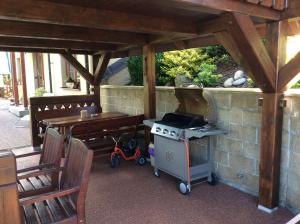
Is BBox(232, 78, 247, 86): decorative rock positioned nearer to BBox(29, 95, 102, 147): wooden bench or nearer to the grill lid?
the grill lid

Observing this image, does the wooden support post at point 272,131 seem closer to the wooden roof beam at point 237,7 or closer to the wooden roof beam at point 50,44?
the wooden roof beam at point 237,7

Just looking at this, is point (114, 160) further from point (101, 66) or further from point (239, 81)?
point (239, 81)

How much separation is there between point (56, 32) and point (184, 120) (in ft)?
6.88

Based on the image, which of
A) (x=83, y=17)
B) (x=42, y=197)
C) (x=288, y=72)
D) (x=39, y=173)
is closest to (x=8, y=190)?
(x=42, y=197)

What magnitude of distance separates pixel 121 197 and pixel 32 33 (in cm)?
242

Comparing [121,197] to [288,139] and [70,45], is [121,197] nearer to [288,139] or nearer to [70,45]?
[288,139]

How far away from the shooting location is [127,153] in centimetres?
482

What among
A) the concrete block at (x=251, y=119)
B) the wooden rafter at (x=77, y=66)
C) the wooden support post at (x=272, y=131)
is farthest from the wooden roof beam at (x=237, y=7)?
the wooden rafter at (x=77, y=66)

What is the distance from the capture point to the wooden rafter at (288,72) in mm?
2697

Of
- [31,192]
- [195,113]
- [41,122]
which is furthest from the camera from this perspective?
[41,122]

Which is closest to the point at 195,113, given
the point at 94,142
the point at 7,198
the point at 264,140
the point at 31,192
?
the point at 264,140

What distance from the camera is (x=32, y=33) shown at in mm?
3525

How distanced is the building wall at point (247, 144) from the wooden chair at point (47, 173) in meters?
2.21

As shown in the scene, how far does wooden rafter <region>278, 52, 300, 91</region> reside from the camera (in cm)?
270
